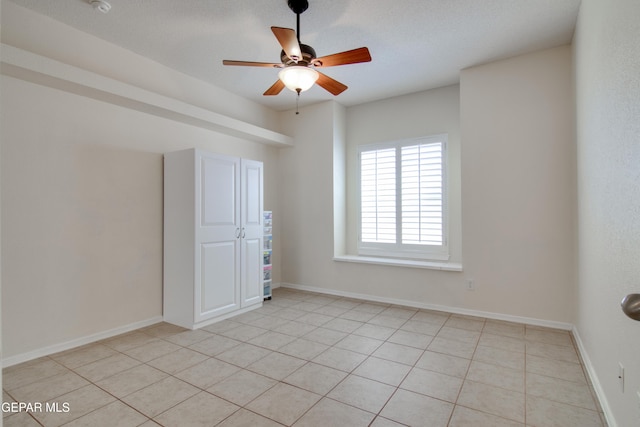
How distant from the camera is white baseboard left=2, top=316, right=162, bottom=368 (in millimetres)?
2795

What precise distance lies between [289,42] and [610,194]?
2344 mm

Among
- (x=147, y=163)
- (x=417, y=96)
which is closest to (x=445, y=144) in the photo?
(x=417, y=96)

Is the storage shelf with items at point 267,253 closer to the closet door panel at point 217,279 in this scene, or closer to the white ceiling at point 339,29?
the closet door panel at point 217,279

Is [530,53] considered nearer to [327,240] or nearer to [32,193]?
[327,240]

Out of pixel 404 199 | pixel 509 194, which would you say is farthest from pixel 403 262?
pixel 509 194

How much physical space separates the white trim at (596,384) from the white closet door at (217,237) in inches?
136

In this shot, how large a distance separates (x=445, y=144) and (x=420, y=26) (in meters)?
1.79

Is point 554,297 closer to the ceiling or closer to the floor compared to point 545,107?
closer to the floor

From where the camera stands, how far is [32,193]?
2912 mm

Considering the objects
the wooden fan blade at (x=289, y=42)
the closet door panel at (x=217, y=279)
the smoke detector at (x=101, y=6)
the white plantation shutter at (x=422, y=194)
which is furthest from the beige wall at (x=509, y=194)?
the smoke detector at (x=101, y=6)

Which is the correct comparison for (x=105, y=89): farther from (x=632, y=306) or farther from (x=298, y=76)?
(x=632, y=306)

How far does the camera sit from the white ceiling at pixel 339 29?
2869 mm

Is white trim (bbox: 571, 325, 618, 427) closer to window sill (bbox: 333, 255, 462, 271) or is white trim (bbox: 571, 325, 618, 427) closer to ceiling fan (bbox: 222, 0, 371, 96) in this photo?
window sill (bbox: 333, 255, 462, 271)

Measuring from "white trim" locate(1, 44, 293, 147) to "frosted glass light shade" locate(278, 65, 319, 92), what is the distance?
5.28 ft
